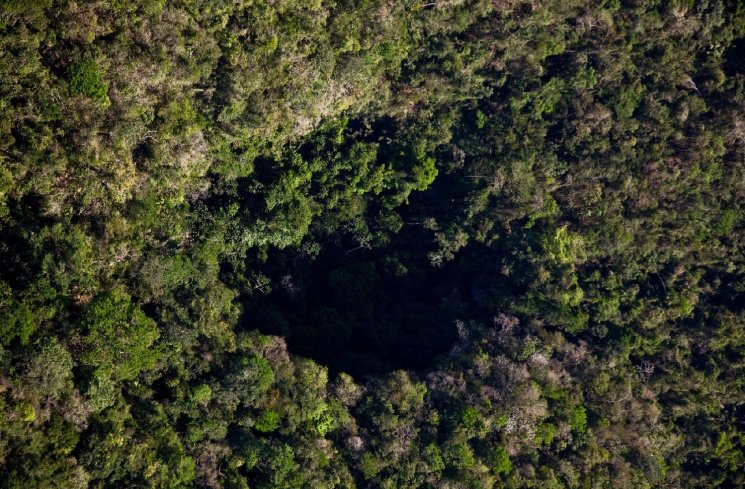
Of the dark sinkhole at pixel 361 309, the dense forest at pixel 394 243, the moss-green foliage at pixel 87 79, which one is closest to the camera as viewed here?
the moss-green foliage at pixel 87 79

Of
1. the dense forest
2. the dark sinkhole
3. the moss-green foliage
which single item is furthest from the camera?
the dark sinkhole

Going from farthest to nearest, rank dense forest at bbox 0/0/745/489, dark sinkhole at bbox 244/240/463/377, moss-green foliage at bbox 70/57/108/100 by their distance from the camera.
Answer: dark sinkhole at bbox 244/240/463/377
dense forest at bbox 0/0/745/489
moss-green foliage at bbox 70/57/108/100

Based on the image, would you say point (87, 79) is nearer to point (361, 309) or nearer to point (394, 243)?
point (361, 309)

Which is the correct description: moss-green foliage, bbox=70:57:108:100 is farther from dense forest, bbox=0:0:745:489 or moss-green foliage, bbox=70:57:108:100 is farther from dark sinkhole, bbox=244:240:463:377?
dark sinkhole, bbox=244:240:463:377

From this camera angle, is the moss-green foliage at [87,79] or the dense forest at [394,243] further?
the dense forest at [394,243]

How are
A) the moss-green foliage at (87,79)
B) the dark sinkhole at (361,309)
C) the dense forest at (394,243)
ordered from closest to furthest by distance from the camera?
the moss-green foliage at (87,79) < the dense forest at (394,243) < the dark sinkhole at (361,309)

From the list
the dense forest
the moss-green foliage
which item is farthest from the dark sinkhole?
the moss-green foliage

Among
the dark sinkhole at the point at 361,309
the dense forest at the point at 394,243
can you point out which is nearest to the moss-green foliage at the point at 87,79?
the dense forest at the point at 394,243

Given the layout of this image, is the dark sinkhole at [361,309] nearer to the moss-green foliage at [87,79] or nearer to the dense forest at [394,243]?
the dense forest at [394,243]

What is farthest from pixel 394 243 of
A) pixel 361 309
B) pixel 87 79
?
pixel 87 79
